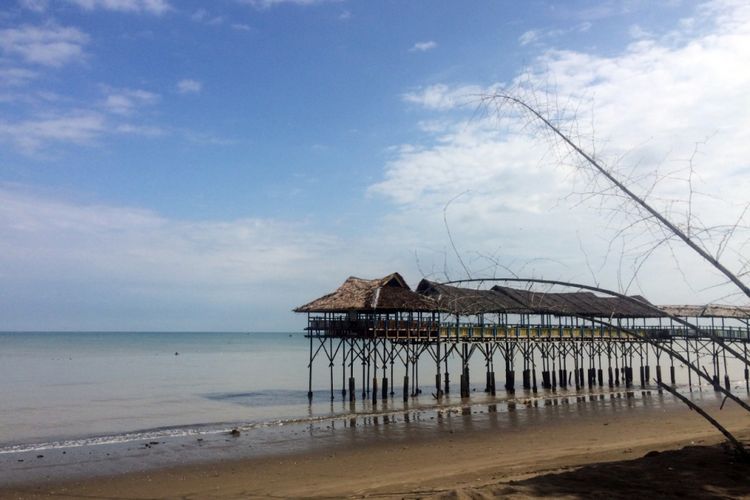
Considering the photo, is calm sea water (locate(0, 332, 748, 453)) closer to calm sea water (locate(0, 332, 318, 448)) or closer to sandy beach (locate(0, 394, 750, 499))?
calm sea water (locate(0, 332, 318, 448))

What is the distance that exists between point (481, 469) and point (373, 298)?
15.1 m

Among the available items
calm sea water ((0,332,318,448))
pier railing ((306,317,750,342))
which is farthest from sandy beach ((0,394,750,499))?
calm sea water ((0,332,318,448))

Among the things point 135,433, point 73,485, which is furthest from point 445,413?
point 73,485

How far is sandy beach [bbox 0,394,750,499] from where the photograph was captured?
6938 millimetres

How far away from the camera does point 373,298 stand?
1099 inches

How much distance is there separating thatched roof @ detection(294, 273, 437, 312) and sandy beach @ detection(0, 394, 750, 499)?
7023 millimetres

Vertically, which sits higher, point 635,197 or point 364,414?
point 635,197

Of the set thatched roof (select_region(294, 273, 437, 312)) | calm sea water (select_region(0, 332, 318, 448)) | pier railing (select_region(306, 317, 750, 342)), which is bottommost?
calm sea water (select_region(0, 332, 318, 448))

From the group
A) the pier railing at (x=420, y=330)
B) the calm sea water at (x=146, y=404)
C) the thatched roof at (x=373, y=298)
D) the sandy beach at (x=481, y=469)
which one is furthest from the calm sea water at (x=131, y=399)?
the sandy beach at (x=481, y=469)

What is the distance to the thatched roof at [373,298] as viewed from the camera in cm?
2751

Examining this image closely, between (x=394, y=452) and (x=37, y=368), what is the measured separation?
53.6 meters

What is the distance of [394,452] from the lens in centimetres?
1669

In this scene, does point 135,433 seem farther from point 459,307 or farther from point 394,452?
point 459,307

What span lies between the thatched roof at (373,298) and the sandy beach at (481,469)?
7.02 meters
